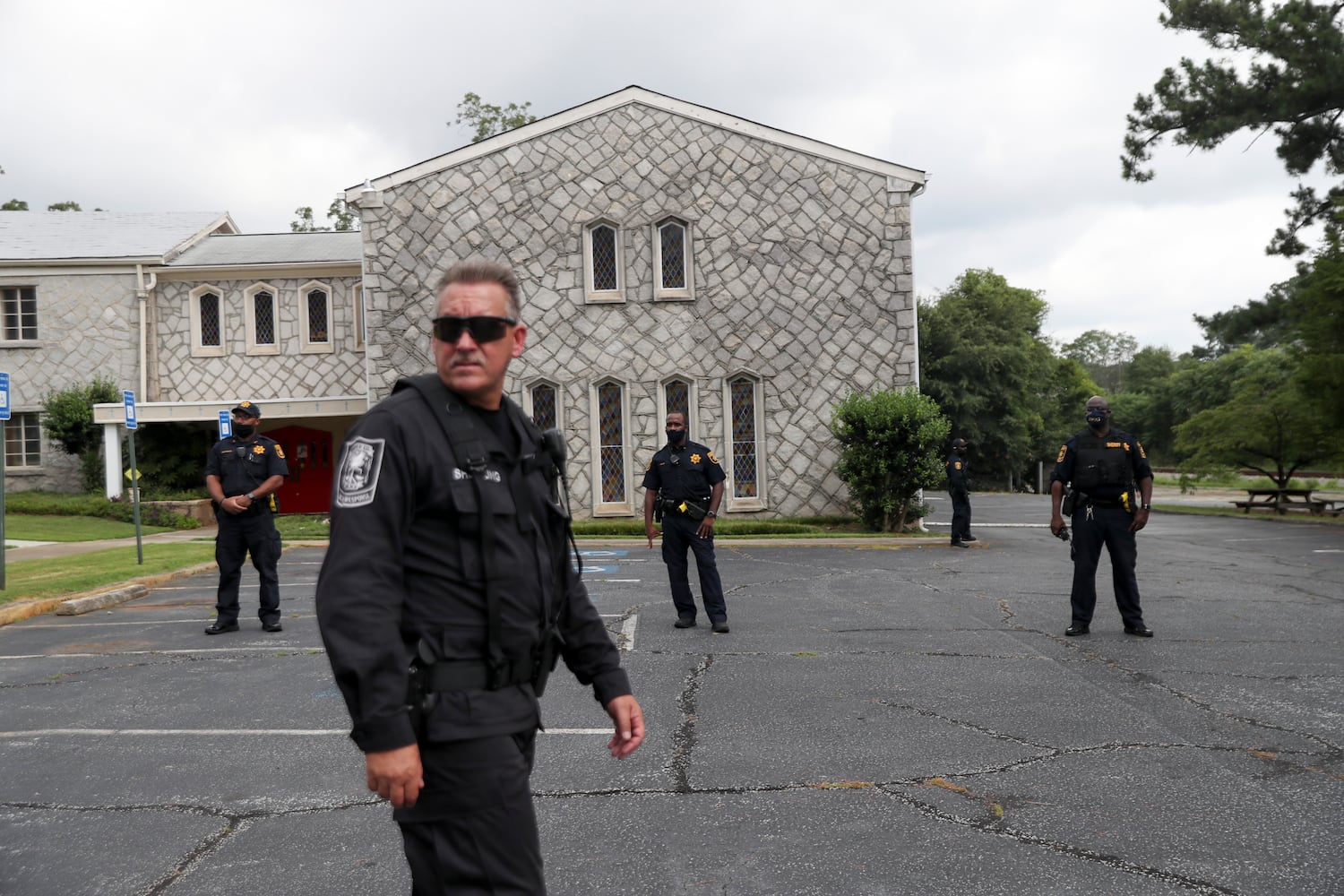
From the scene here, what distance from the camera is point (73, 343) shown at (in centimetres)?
2600

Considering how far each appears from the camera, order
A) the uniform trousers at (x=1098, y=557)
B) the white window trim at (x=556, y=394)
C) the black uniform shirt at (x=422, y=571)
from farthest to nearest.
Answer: the white window trim at (x=556, y=394) → the uniform trousers at (x=1098, y=557) → the black uniform shirt at (x=422, y=571)

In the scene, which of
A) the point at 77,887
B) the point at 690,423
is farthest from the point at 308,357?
the point at 77,887

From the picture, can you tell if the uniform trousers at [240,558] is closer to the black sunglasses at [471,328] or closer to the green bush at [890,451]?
the black sunglasses at [471,328]

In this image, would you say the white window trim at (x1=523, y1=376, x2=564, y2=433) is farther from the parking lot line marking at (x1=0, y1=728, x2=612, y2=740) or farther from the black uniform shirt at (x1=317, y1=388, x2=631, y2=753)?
the black uniform shirt at (x1=317, y1=388, x2=631, y2=753)

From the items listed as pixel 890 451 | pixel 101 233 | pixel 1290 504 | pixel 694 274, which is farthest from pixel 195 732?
pixel 1290 504

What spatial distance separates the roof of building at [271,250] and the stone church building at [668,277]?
170 inches

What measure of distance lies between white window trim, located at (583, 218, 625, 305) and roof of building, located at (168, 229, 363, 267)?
21.3 ft

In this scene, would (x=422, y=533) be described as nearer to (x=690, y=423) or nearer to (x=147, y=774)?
A: (x=147, y=774)

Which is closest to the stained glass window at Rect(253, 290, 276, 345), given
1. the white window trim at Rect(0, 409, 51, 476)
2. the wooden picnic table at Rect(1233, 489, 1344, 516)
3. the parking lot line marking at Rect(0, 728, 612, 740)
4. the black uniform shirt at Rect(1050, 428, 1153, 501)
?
the white window trim at Rect(0, 409, 51, 476)

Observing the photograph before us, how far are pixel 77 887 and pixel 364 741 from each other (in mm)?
2504

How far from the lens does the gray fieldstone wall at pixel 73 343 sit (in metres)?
25.9

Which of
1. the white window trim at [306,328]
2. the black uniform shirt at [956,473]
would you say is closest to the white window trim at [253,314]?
the white window trim at [306,328]

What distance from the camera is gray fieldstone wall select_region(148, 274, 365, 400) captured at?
84.8 feet

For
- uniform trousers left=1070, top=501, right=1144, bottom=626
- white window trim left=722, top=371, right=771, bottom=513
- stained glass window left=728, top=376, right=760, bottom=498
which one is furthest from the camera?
stained glass window left=728, top=376, right=760, bottom=498
